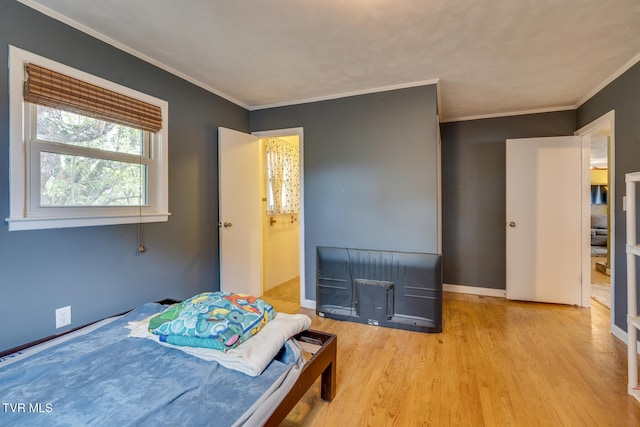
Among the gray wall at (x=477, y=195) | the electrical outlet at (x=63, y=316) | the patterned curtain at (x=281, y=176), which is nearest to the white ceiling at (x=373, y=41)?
the gray wall at (x=477, y=195)

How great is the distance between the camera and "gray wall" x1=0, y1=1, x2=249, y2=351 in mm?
1766

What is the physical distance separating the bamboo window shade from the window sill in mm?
725

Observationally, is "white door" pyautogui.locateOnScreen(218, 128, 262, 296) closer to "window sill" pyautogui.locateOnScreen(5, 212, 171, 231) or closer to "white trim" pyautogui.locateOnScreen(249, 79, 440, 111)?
"white trim" pyautogui.locateOnScreen(249, 79, 440, 111)

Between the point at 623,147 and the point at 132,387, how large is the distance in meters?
3.91

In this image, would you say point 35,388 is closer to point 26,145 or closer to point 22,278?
point 22,278

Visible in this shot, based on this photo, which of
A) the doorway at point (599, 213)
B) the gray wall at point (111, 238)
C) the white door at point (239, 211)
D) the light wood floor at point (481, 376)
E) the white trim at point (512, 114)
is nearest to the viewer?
the light wood floor at point (481, 376)

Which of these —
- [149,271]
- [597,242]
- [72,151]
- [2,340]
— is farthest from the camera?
[597,242]

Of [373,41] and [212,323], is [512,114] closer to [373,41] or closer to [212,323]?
[373,41]

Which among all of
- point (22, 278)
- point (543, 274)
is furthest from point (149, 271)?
point (543, 274)

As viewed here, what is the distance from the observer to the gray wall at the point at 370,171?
291 cm

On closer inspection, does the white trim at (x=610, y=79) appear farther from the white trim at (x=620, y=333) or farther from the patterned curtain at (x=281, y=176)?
the patterned curtain at (x=281, y=176)

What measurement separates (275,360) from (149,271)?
1607 mm

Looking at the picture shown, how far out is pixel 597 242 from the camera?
20.9 feet

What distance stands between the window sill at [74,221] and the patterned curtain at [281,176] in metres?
1.80
